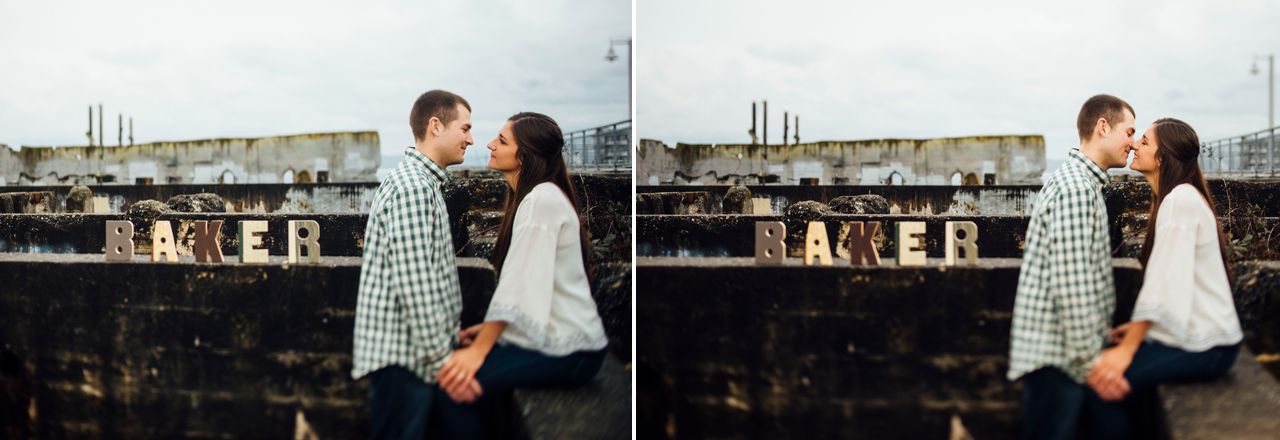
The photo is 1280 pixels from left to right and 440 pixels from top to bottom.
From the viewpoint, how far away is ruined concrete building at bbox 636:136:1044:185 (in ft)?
10.6

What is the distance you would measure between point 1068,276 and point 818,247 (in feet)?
2.71

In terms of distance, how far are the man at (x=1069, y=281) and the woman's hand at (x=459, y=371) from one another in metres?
1.78

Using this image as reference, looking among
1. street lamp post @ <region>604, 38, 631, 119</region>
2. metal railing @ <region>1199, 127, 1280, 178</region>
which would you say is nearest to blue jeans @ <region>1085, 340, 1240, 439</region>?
metal railing @ <region>1199, 127, 1280, 178</region>

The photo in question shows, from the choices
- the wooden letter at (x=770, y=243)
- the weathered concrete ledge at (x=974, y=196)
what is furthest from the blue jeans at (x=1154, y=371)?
the wooden letter at (x=770, y=243)

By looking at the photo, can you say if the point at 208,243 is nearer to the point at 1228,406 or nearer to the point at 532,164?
the point at 532,164

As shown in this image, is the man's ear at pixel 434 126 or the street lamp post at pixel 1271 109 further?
the man's ear at pixel 434 126

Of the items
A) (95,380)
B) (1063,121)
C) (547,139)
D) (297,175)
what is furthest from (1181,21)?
(95,380)

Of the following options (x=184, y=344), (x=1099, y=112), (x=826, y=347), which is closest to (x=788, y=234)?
(x=826, y=347)

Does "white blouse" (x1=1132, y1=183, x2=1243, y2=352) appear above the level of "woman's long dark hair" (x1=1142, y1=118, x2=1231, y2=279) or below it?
below

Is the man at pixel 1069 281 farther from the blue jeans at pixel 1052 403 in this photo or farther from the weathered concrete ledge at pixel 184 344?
the weathered concrete ledge at pixel 184 344

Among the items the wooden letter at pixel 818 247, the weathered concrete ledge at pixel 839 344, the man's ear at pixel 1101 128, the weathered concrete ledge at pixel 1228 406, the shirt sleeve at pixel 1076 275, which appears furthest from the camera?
the wooden letter at pixel 818 247

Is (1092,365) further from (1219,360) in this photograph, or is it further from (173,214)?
(173,214)

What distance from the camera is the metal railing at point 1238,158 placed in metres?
2.99

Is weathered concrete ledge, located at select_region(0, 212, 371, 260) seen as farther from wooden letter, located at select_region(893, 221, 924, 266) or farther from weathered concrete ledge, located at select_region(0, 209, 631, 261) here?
wooden letter, located at select_region(893, 221, 924, 266)
